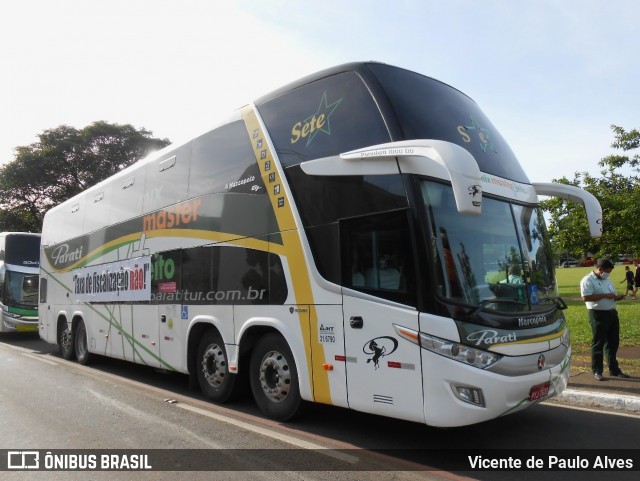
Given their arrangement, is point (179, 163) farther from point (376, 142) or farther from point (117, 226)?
point (376, 142)

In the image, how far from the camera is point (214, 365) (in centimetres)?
719

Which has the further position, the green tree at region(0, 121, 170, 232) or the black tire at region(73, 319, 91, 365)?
the green tree at region(0, 121, 170, 232)

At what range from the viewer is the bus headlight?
438 centimetres

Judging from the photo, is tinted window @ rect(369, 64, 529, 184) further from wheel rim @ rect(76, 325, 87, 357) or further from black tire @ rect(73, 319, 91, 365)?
wheel rim @ rect(76, 325, 87, 357)

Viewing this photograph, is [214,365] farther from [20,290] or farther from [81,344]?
[20,290]

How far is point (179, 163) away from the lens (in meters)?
8.16

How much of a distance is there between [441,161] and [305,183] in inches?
76.4

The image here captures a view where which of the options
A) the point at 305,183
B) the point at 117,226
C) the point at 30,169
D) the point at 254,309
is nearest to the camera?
the point at 305,183

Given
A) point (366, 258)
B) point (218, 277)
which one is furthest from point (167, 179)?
point (366, 258)

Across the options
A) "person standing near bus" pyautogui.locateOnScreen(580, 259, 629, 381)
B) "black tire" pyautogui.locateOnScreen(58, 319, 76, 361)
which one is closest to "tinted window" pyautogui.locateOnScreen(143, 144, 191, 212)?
"black tire" pyautogui.locateOnScreen(58, 319, 76, 361)

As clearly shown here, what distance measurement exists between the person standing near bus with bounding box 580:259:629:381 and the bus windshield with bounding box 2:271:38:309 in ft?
56.8

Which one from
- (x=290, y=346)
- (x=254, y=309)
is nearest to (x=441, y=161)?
(x=290, y=346)

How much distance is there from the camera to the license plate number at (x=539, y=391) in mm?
4707

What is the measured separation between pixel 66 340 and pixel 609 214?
669 inches
